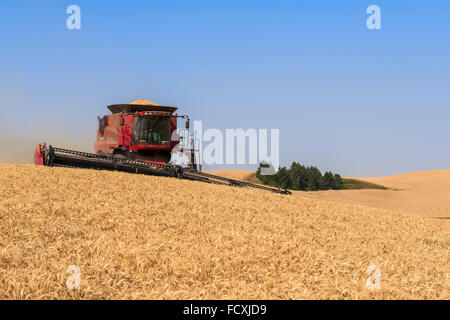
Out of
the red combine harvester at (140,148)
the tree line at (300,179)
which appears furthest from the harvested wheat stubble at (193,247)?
the tree line at (300,179)

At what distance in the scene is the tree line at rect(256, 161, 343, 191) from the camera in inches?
985

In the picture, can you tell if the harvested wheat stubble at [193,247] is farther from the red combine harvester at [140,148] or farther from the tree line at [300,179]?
the tree line at [300,179]

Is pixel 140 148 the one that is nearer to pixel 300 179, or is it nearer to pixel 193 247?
pixel 193 247

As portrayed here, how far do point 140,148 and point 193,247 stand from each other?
9027 mm

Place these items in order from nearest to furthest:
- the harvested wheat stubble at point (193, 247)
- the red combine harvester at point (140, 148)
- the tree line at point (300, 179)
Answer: the harvested wheat stubble at point (193, 247), the red combine harvester at point (140, 148), the tree line at point (300, 179)

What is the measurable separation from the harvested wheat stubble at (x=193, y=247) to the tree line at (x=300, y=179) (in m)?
14.8

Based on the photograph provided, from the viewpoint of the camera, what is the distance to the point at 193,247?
240 inches

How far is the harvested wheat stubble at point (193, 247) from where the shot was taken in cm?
496

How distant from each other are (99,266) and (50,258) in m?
0.71

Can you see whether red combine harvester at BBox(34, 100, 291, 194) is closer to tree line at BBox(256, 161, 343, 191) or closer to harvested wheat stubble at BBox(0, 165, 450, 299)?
harvested wheat stubble at BBox(0, 165, 450, 299)

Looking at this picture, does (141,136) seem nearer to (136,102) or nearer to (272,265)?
(136,102)

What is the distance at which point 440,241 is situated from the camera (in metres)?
8.66

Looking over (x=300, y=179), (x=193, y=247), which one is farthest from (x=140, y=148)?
(x=300, y=179)

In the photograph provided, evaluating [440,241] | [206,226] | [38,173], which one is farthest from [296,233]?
[38,173]
